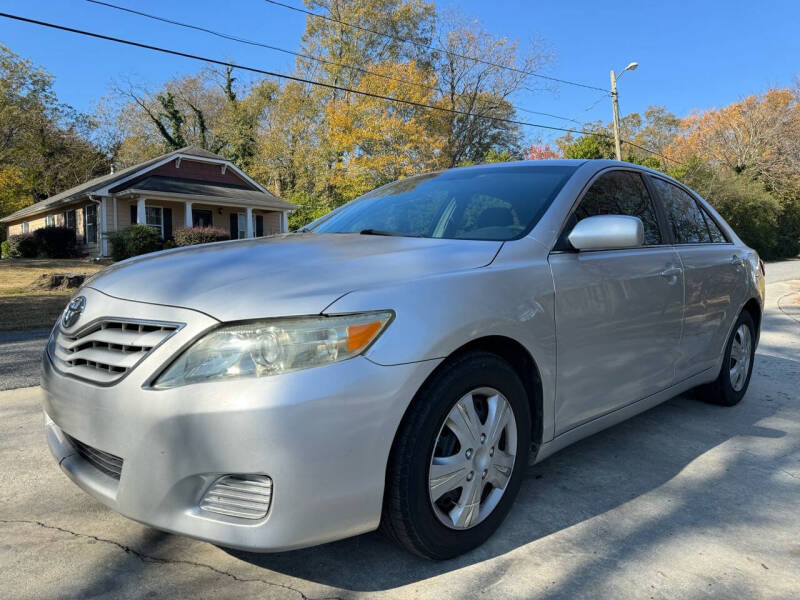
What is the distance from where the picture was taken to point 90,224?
82.4 ft

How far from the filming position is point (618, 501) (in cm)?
271

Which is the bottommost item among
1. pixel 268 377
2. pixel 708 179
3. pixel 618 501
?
pixel 618 501

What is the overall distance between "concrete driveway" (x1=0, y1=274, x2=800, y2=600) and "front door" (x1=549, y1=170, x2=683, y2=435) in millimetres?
427

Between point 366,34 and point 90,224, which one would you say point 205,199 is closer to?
point 90,224

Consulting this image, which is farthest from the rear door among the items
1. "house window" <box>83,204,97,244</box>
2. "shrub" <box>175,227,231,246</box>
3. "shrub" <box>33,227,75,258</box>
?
"shrub" <box>33,227,75,258</box>

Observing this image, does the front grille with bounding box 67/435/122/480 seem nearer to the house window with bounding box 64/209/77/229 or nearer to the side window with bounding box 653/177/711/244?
the side window with bounding box 653/177/711/244

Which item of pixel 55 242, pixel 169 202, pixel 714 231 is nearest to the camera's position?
pixel 714 231

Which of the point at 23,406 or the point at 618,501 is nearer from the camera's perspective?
the point at 618,501

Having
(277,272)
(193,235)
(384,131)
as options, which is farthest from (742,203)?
(277,272)

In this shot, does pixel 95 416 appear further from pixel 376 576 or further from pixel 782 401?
pixel 782 401

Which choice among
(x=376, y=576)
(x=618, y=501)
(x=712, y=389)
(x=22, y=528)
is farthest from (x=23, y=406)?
(x=712, y=389)

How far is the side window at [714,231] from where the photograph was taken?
4.05 metres

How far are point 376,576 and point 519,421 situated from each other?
81cm

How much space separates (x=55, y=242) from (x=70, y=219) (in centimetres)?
188
